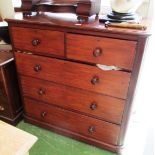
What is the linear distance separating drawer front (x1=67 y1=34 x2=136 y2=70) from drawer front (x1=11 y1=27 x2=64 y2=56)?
69mm

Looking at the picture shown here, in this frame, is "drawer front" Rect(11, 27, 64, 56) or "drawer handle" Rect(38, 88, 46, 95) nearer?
"drawer front" Rect(11, 27, 64, 56)

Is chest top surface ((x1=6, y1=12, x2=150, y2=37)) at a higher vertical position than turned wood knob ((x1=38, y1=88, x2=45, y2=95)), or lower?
higher

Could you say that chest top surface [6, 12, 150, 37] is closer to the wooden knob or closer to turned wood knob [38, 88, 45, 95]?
turned wood knob [38, 88, 45, 95]

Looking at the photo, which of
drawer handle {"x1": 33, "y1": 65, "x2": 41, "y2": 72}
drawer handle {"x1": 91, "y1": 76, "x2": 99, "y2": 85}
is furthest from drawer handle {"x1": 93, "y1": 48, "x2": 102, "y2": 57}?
drawer handle {"x1": 33, "y1": 65, "x2": 41, "y2": 72}

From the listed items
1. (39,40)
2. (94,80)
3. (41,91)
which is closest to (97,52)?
(94,80)

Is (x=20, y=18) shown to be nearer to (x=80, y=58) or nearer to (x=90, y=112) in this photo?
(x=80, y=58)

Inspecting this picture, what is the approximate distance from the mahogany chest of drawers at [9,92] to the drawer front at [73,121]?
12 centimetres

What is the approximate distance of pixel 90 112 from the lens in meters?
1.36

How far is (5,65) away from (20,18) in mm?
395

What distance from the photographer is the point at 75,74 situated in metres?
1.25

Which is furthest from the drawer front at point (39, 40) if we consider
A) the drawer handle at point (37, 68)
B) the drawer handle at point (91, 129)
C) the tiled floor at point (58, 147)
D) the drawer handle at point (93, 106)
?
the tiled floor at point (58, 147)

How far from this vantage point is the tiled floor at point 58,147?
1479 millimetres

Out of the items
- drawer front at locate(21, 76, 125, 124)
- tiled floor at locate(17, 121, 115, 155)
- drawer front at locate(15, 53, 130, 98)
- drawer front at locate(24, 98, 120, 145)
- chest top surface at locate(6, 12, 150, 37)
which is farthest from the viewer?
tiled floor at locate(17, 121, 115, 155)

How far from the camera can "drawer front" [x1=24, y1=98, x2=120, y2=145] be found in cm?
138
